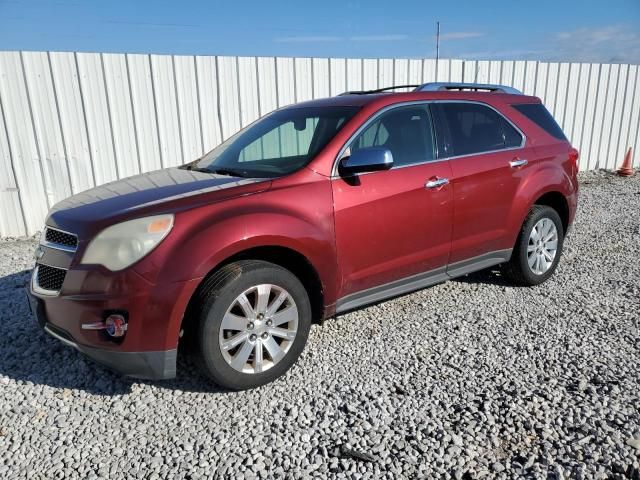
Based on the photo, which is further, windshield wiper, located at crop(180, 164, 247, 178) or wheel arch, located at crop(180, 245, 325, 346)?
windshield wiper, located at crop(180, 164, 247, 178)

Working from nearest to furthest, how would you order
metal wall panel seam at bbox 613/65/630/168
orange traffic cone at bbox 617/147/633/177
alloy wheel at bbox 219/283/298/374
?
alloy wheel at bbox 219/283/298/374, orange traffic cone at bbox 617/147/633/177, metal wall panel seam at bbox 613/65/630/168

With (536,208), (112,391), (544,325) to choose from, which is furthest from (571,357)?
(112,391)

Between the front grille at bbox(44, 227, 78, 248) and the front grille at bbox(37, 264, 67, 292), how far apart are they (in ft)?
0.52

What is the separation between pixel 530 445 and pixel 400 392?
775 millimetres

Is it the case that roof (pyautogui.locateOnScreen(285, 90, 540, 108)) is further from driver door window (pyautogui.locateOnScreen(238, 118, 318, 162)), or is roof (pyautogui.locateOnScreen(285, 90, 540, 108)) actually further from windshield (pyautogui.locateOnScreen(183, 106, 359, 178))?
driver door window (pyautogui.locateOnScreen(238, 118, 318, 162))

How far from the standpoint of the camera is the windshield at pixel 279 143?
334cm

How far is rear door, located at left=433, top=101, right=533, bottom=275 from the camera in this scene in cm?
378

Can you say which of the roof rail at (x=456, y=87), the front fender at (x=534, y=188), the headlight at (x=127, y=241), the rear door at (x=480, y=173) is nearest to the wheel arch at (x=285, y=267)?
the headlight at (x=127, y=241)

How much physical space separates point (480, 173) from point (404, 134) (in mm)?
761

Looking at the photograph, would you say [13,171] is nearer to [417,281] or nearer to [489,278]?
[417,281]

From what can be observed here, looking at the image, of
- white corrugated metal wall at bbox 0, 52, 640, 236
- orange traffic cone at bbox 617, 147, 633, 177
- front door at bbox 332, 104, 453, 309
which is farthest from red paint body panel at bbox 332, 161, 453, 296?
Result: orange traffic cone at bbox 617, 147, 633, 177

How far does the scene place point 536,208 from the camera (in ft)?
14.6

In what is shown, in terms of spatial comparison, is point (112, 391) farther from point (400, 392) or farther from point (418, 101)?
point (418, 101)

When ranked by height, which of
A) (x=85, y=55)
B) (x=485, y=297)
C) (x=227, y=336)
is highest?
(x=85, y=55)
